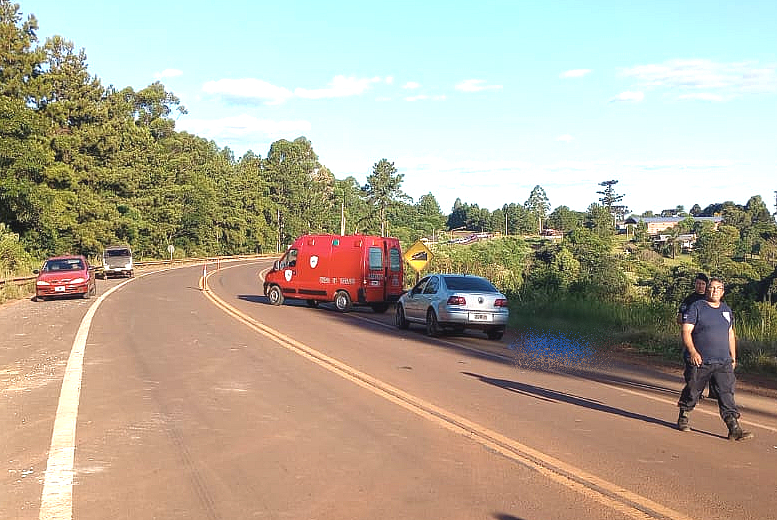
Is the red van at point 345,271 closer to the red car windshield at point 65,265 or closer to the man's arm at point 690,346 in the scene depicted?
the red car windshield at point 65,265

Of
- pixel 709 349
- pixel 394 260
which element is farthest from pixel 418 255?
pixel 709 349

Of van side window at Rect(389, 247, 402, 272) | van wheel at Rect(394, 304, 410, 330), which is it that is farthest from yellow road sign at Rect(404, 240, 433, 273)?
van wheel at Rect(394, 304, 410, 330)

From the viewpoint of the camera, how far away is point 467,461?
7.54 metres

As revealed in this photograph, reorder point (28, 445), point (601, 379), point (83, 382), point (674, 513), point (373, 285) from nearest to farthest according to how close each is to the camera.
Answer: point (674, 513), point (28, 445), point (83, 382), point (601, 379), point (373, 285)

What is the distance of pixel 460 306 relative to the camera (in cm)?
1922

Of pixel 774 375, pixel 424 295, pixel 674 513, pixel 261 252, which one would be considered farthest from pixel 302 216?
pixel 674 513

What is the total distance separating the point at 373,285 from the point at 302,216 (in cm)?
9206

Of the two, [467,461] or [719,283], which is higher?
[719,283]

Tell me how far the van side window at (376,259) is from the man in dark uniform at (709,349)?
712 inches

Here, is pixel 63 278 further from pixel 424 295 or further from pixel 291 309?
pixel 424 295

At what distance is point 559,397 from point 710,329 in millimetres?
2859

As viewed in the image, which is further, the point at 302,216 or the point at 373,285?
the point at 302,216

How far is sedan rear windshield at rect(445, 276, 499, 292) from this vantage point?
19.7m

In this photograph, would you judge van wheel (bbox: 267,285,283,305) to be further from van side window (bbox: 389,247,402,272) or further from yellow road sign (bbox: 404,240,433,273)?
yellow road sign (bbox: 404,240,433,273)
